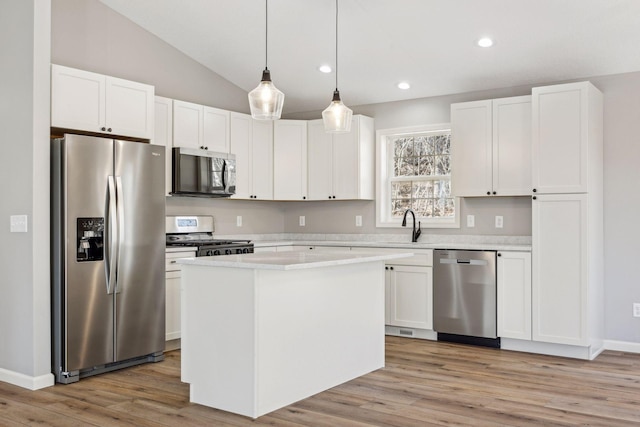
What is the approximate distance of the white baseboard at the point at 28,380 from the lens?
391 cm

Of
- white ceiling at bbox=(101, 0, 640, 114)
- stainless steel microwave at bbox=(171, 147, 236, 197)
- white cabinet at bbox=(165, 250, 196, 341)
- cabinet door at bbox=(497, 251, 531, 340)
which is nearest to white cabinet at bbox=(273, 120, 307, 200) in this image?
white ceiling at bbox=(101, 0, 640, 114)

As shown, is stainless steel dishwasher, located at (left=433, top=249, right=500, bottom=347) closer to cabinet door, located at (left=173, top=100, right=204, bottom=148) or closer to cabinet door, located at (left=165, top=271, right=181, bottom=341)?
cabinet door, located at (left=165, top=271, right=181, bottom=341)

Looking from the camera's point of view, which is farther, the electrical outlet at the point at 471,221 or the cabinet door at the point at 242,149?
the cabinet door at the point at 242,149

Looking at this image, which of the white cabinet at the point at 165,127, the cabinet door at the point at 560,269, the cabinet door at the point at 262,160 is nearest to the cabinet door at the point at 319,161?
the cabinet door at the point at 262,160

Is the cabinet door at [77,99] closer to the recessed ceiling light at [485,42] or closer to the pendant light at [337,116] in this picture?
the pendant light at [337,116]

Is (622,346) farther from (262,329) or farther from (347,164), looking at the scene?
(262,329)

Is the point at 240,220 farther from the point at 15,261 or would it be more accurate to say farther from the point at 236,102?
the point at 15,261

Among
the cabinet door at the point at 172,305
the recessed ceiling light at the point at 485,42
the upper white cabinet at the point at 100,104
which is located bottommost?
the cabinet door at the point at 172,305

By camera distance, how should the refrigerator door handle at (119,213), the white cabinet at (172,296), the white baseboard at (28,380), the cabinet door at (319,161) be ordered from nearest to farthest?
the white baseboard at (28,380) → the refrigerator door handle at (119,213) → the white cabinet at (172,296) → the cabinet door at (319,161)

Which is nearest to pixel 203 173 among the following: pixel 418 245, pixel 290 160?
pixel 290 160

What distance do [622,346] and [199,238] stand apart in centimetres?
389

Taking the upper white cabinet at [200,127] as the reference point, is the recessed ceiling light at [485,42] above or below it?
above

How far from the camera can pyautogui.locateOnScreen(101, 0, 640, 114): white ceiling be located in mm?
4297

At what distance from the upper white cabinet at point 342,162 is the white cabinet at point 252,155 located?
448 millimetres
